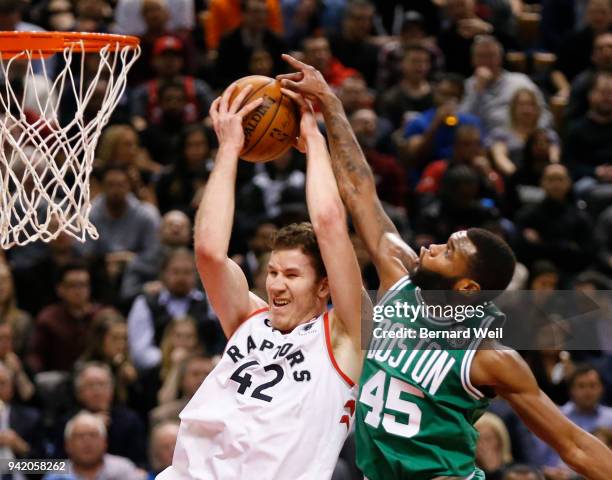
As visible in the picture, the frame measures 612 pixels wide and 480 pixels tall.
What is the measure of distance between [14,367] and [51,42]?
10.1 feet

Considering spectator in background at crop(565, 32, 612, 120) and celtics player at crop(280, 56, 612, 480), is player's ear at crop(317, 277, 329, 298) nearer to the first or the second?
celtics player at crop(280, 56, 612, 480)

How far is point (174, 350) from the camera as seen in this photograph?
26.9ft

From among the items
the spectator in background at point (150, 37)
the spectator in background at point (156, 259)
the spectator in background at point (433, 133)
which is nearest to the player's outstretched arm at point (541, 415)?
the spectator in background at point (156, 259)

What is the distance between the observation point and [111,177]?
8977 mm

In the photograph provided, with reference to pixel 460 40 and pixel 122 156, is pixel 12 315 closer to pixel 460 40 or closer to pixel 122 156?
pixel 122 156

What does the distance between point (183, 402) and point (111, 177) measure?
1916mm

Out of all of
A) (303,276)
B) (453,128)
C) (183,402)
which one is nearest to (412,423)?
(303,276)

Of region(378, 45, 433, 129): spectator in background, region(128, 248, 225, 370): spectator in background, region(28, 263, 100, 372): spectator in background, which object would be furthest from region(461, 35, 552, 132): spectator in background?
region(28, 263, 100, 372): spectator in background

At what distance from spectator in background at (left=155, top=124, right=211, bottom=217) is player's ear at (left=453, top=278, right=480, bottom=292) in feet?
15.8

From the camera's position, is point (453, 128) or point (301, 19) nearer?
point (453, 128)

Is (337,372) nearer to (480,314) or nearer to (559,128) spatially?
(480,314)

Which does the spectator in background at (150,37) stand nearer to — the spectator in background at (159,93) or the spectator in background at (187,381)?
the spectator in background at (159,93)

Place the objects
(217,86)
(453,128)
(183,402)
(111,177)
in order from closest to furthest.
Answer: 1. (183,402)
2. (111,177)
3. (453,128)
4. (217,86)

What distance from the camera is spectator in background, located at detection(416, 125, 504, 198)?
9.66 metres
